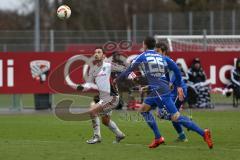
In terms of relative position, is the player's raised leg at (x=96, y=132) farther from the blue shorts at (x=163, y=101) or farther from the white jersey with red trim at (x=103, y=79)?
the blue shorts at (x=163, y=101)

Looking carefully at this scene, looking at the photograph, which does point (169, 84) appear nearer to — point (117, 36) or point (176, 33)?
point (117, 36)

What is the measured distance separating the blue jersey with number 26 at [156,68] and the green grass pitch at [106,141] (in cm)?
134

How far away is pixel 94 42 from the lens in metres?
35.3

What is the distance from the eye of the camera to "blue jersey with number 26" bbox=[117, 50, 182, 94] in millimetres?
15414

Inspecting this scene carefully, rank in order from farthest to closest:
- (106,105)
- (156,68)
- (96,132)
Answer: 1. (106,105)
2. (96,132)
3. (156,68)

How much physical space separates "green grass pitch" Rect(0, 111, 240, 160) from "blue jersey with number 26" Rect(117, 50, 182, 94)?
1.34m

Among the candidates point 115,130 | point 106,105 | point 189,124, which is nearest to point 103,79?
point 106,105

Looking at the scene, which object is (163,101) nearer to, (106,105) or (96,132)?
(106,105)

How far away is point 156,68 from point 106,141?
2.64m

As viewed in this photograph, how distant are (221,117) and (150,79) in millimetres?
8744

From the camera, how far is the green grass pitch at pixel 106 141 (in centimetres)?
1387

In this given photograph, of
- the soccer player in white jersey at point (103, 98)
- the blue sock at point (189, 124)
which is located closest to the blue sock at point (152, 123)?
the blue sock at point (189, 124)

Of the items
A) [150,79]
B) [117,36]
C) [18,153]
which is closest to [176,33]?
[117,36]

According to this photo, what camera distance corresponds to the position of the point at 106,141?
56.8 ft
